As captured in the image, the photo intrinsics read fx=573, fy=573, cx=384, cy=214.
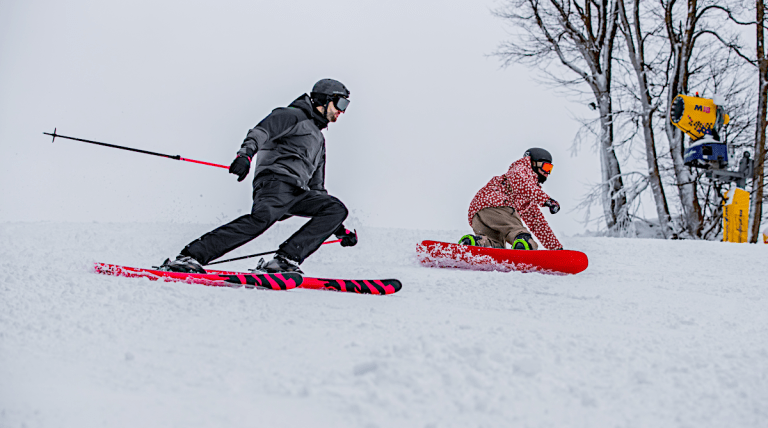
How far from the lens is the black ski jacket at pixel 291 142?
149 inches

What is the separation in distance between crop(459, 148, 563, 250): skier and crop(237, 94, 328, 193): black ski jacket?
236 cm

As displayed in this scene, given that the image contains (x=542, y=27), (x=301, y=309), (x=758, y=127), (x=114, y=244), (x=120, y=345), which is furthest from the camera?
(x=542, y=27)

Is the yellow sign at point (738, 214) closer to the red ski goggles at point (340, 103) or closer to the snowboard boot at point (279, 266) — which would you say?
the red ski goggles at point (340, 103)

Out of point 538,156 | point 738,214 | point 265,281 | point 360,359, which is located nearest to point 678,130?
point 738,214

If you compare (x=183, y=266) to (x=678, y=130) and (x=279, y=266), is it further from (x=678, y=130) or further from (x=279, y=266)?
(x=678, y=130)

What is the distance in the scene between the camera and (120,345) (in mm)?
1806

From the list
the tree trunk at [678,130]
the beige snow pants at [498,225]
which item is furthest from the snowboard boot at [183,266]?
the tree trunk at [678,130]

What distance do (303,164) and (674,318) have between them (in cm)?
243

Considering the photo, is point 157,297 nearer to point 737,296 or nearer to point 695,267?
point 737,296

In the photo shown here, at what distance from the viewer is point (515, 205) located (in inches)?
230

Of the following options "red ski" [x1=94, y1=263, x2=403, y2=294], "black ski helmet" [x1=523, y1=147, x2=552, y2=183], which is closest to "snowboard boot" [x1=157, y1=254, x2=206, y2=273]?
"red ski" [x1=94, y1=263, x2=403, y2=294]

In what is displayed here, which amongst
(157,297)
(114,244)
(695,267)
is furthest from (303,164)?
(695,267)

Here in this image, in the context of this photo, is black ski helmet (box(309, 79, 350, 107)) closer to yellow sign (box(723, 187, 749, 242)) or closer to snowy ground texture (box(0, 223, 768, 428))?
snowy ground texture (box(0, 223, 768, 428))

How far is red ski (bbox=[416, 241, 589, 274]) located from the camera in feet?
16.0
